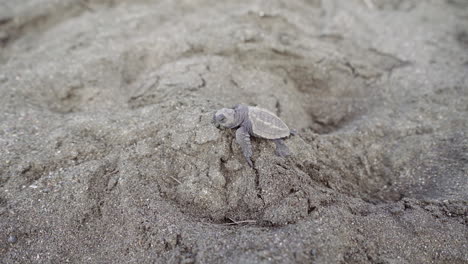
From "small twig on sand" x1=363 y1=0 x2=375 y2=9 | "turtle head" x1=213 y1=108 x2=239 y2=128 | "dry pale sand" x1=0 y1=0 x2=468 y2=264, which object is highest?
"small twig on sand" x1=363 y1=0 x2=375 y2=9

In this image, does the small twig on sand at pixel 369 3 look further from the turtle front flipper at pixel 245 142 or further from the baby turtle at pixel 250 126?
the turtle front flipper at pixel 245 142

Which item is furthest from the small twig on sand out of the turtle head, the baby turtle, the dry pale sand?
the turtle head

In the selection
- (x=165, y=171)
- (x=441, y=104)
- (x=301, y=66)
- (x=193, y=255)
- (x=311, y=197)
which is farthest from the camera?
(x=301, y=66)

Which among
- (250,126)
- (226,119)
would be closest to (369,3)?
(250,126)

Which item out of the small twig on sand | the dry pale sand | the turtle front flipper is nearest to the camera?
the dry pale sand

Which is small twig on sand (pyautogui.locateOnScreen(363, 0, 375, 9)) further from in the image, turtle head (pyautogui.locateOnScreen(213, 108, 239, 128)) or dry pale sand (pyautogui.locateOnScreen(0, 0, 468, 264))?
turtle head (pyautogui.locateOnScreen(213, 108, 239, 128))

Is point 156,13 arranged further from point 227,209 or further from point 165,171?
point 227,209

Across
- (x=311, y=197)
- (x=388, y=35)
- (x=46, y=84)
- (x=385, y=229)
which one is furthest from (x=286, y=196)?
(x=388, y=35)

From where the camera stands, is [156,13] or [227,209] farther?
[156,13]

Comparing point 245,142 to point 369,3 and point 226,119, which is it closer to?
point 226,119
